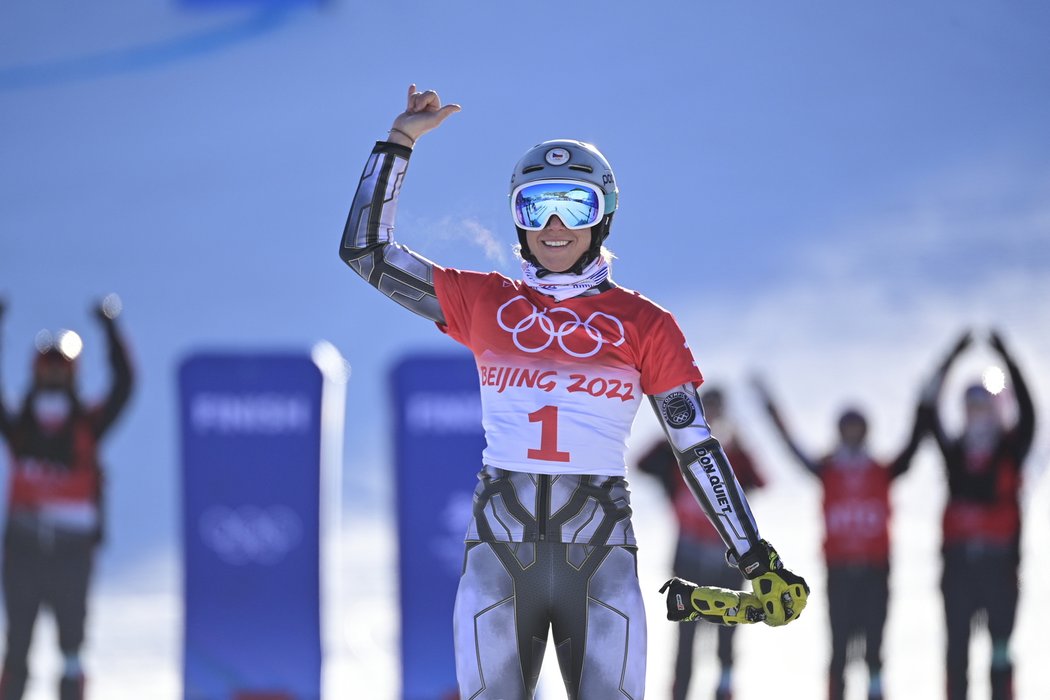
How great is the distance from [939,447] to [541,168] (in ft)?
15.2

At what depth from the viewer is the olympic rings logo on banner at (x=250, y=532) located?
26.0ft

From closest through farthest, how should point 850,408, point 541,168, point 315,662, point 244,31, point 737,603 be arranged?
1. point 737,603
2. point 541,168
3. point 315,662
4. point 850,408
5. point 244,31

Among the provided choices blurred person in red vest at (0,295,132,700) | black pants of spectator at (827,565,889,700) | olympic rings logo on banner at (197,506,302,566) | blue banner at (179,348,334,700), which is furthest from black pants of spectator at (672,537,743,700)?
blurred person in red vest at (0,295,132,700)

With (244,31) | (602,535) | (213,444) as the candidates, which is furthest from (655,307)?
(244,31)

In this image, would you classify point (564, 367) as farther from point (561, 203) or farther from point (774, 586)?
point (774, 586)

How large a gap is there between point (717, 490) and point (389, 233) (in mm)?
1279

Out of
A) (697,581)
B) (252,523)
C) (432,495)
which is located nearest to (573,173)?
(432,495)

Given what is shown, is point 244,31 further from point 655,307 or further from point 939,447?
point 655,307

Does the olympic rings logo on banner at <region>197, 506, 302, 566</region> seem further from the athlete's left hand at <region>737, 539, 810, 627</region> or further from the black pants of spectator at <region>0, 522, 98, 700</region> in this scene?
the athlete's left hand at <region>737, 539, 810, 627</region>

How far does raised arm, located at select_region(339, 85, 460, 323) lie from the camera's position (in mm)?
4449

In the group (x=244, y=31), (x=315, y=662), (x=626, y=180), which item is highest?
(x=244, y=31)

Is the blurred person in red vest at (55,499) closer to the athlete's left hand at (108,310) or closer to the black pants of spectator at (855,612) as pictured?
the athlete's left hand at (108,310)

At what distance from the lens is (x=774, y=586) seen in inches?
162

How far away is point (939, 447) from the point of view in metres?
8.31
